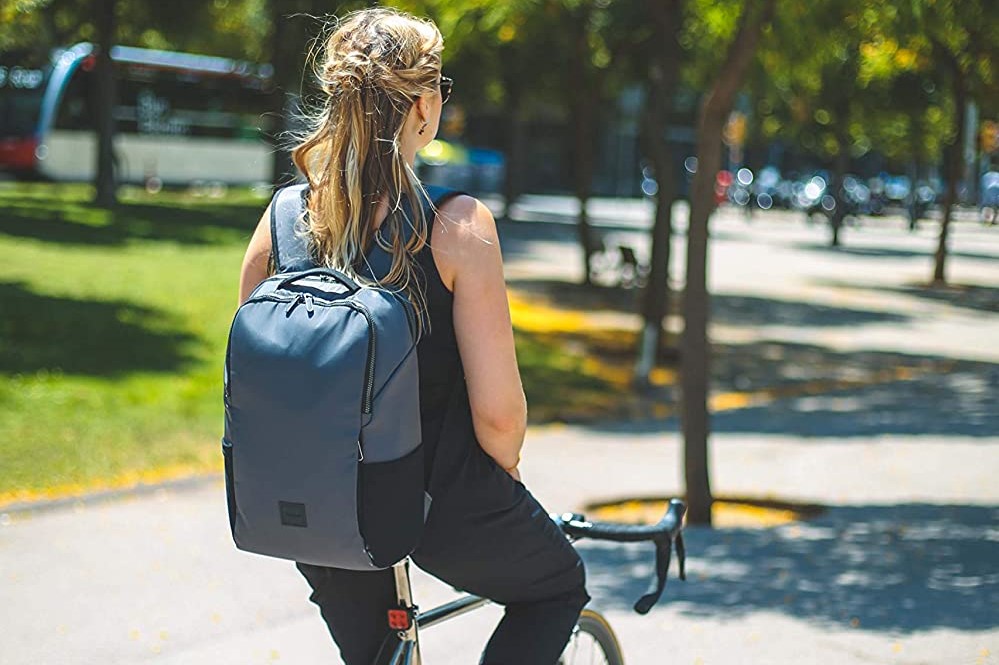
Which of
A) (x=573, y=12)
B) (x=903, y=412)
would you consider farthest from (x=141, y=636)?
(x=573, y=12)

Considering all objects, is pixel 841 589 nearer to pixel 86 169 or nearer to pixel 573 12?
pixel 573 12

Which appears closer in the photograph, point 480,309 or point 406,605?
point 480,309

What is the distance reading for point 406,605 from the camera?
2641mm

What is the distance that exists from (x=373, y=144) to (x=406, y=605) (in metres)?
0.88

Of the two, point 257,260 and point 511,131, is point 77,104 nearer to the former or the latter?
point 511,131

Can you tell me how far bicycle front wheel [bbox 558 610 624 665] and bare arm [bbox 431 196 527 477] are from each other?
0.91m

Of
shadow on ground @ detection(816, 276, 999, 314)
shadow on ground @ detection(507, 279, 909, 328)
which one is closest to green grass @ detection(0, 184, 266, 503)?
shadow on ground @ detection(507, 279, 909, 328)

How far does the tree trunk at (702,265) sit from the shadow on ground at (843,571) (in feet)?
1.01

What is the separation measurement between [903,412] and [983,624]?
6.38m

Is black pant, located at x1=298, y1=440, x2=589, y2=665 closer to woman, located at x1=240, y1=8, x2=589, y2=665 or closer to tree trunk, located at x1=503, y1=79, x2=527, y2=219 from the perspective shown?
woman, located at x1=240, y1=8, x2=589, y2=665

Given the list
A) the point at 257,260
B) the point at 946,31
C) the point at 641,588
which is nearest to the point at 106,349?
the point at 641,588

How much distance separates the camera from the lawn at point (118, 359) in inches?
330

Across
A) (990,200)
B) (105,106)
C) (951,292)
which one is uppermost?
(105,106)

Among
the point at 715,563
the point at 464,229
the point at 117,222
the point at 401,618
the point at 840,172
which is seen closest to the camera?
the point at 464,229
